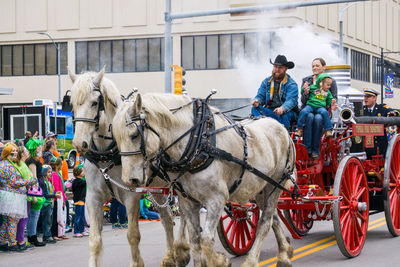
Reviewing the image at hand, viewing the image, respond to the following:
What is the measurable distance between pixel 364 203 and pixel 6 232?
18.0 feet

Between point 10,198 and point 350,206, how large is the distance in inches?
202

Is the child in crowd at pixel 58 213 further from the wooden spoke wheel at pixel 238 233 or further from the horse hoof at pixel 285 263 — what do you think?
the horse hoof at pixel 285 263

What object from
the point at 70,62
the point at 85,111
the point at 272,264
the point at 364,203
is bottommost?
the point at 272,264

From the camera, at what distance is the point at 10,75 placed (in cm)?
4934

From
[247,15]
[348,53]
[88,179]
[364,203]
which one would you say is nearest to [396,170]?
[364,203]

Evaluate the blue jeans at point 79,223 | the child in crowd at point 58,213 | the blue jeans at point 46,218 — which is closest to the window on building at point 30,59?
the blue jeans at point 79,223

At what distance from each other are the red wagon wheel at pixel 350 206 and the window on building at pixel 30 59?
40.6 metres

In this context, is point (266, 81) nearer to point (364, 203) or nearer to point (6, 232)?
point (364, 203)

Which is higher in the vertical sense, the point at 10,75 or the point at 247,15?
the point at 247,15

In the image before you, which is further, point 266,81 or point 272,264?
point 266,81

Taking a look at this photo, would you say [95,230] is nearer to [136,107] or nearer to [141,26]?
[136,107]

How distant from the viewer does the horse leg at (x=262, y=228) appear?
6.98 metres

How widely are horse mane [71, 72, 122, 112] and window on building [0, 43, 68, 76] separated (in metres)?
41.3

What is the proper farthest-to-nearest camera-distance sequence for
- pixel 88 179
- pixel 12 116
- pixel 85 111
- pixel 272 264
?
pixel 12 116
pixel 272 264
pixel 88 179
pixel 85 111
